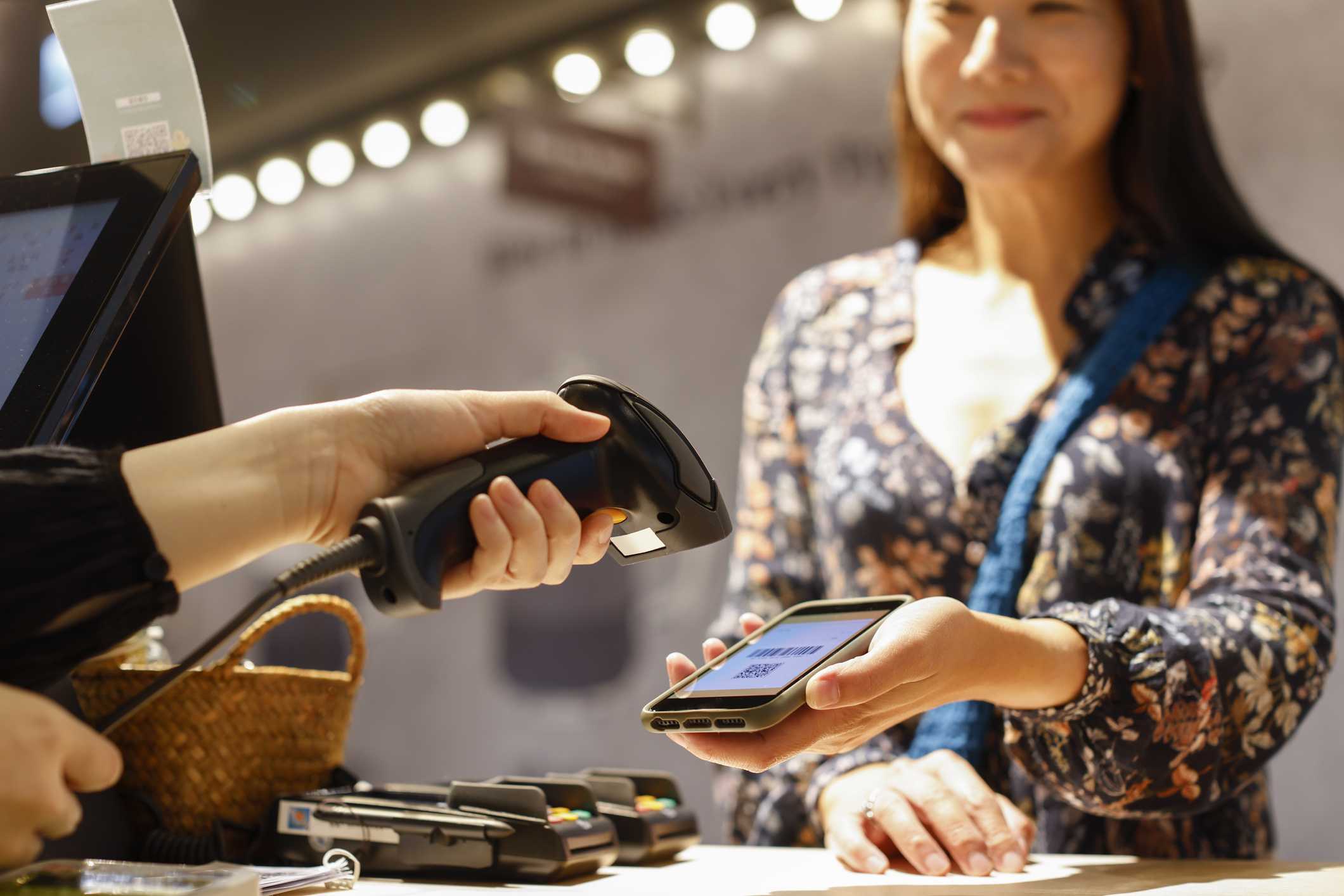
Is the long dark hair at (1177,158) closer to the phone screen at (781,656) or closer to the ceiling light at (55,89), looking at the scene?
the phone screen at (781,656)

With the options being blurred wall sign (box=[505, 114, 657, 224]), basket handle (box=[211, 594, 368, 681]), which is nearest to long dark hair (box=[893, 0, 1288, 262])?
basket handle (box=[211, 594, 368, 681])

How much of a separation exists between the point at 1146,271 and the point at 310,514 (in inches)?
36.1

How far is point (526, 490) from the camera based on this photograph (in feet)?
2.17

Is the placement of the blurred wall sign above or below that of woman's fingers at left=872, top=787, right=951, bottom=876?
above

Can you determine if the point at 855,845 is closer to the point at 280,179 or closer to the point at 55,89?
the point at 55,89

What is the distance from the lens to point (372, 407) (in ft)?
2.15

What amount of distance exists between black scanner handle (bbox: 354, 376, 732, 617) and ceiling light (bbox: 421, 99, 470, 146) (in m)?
3.64

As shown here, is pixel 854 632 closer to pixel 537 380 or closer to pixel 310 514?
pixel 310 514

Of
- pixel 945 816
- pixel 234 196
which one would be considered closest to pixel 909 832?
pixel 945 816

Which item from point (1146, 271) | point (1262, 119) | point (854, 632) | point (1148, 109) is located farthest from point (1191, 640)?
point (1262, 119)

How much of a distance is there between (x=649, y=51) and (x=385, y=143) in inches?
50.1

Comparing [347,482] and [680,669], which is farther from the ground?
[347,482]

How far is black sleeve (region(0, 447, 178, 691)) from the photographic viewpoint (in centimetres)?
52

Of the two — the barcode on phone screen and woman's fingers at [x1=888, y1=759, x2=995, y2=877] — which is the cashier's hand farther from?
woman's fingers at [x1=888, y1=759, x2=995, y2=877]
